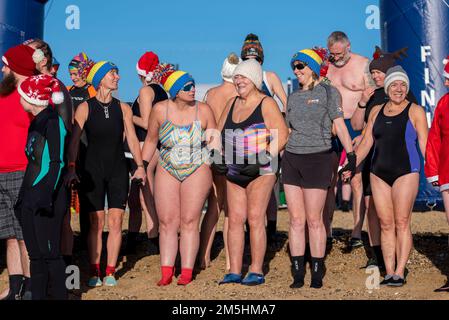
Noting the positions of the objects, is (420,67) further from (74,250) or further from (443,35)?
(74,250)

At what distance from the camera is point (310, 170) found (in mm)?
7379

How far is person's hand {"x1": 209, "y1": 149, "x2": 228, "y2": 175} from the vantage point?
7508 mm

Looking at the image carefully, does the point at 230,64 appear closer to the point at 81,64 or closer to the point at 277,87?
the point at 277,87

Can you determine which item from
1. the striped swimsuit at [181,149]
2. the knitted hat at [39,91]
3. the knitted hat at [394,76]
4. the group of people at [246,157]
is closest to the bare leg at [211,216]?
the group of people at [246,157]

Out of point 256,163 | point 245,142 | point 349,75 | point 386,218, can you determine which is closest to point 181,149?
point 245,142

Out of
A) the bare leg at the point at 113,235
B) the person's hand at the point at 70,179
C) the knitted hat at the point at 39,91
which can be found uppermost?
the knitted hat at the point at 39,91

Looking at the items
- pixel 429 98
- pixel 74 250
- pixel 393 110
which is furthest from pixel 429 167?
pixel 429 98

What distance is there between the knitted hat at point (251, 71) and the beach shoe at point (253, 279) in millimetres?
1730

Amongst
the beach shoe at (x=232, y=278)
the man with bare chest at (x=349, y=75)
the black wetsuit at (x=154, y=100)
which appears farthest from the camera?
the man with bare chest at (x=349, y=75)

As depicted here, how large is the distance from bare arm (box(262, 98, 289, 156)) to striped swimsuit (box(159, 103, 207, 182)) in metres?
0.65

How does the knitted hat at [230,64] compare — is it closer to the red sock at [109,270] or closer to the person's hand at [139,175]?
the person's hand at [139,175]

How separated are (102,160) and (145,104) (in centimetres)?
117

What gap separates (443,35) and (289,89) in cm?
539

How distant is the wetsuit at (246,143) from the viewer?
7.42 metres
